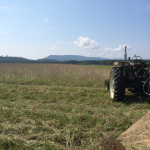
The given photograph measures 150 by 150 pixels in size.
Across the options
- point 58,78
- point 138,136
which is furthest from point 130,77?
point 58,78

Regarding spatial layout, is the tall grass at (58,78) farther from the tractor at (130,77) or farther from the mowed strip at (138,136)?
the mowed strip at (138,136)

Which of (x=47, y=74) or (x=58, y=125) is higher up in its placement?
(x=47, y=74)

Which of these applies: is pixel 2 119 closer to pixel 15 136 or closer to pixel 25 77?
pixel 15 136

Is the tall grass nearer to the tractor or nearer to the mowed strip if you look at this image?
the tractor

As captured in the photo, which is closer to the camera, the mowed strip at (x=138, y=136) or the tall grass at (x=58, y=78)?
the mowed strip at (x=138, y=136)

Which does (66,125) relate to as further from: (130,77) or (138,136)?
(130,77)

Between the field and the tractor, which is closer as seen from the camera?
the field

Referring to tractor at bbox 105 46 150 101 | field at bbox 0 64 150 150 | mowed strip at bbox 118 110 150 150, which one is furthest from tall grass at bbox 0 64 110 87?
mowed strip at bbox 118 110 150 150

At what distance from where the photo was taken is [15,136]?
8.06 ft

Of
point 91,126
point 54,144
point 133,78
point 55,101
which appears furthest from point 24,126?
point 133,78

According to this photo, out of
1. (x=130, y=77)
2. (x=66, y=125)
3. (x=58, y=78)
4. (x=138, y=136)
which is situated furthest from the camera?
(x=58, y=78)

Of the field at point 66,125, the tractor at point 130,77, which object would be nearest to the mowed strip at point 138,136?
the field at point 66,125

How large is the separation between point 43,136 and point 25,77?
6817mm

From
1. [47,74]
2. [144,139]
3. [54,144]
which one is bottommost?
[54,144]
